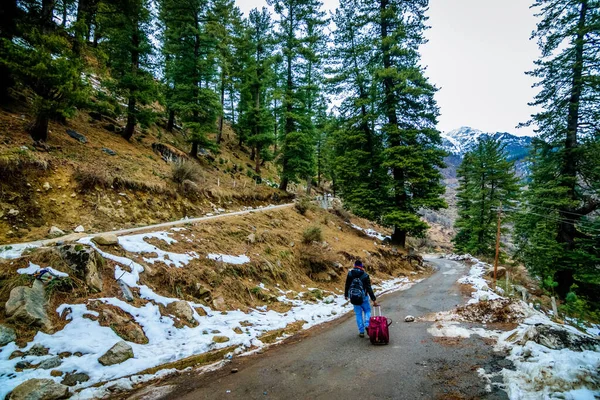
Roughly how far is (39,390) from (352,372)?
4.62 metres

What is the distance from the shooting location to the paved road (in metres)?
4.05

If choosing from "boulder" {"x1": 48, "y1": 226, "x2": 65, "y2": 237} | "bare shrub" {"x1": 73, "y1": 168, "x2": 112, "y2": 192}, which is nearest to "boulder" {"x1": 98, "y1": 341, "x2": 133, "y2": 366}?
"boulder" {"x1": 48, "y1": 226, "x2": 65, "y2": 237}

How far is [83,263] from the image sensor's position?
6016 millimetres

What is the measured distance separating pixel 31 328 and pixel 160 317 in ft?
7.00

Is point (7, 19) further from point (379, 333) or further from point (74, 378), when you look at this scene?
point (379, 333)

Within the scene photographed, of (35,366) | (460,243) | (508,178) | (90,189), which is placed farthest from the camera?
(460,243)

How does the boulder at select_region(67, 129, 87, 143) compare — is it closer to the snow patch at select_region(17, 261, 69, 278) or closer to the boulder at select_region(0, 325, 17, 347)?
the snow patch at select_region(17, 261, 69, 278)

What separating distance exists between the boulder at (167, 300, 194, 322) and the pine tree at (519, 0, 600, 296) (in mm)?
18637

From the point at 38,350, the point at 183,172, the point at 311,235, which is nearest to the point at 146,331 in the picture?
the point at 38,350

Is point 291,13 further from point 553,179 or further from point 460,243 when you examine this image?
point 460,243

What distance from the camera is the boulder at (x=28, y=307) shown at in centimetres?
469

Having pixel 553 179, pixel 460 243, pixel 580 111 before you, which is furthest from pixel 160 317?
pixel 460 243

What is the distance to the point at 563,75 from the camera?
14828mm

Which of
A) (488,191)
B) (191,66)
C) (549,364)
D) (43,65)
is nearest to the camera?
(549,364)
